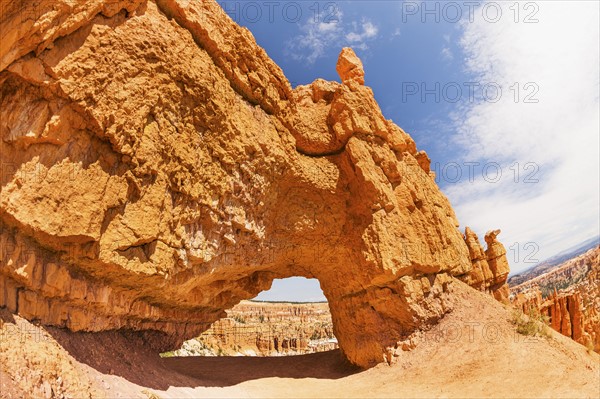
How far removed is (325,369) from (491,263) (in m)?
15.1

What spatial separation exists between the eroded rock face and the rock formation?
4869 mm

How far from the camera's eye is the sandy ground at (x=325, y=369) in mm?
8844

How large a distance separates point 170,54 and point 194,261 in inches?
273

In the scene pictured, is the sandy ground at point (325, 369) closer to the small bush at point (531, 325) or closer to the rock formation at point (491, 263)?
the small bush at point (531, 325)

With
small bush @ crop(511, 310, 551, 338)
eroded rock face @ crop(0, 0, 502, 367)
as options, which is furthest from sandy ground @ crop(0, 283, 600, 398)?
eroded rock face @ crop(0, 0, 502, 367)

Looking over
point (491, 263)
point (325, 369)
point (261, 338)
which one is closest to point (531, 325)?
point (325, 369)

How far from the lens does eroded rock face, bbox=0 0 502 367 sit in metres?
9.20

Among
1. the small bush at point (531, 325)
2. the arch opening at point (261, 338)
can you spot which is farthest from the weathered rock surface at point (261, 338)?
the small bush at point (531, 325)

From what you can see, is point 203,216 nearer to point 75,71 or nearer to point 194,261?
point 194,261

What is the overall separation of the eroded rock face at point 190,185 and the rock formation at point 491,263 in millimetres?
4869

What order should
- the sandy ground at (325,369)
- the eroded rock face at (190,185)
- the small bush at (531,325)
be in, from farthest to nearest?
the small bush at (531,325), the eroded rock face at (190,185), the sandy ground at (325,369)

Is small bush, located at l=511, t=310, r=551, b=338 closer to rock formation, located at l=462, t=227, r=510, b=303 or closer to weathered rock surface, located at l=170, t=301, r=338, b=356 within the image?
rock formation, located at l=462, t=227, r=510, b=303

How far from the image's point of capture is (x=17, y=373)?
25.6 ft

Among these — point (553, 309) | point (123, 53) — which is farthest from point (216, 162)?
point (553, 309)
